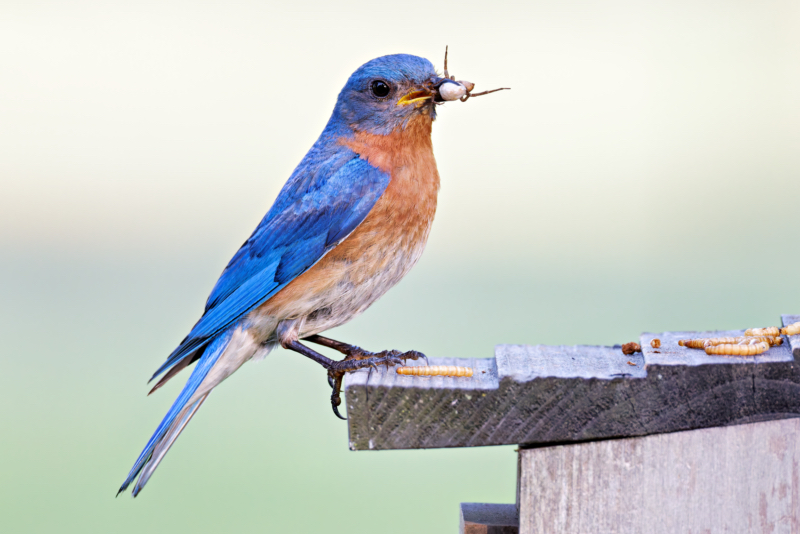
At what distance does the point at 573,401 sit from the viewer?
2096mm

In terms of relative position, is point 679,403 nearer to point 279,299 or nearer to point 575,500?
point 575,500

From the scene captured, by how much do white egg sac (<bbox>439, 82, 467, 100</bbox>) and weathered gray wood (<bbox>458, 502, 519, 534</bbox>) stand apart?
4.98ft

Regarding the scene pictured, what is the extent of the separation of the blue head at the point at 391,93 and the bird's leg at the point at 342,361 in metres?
0.93

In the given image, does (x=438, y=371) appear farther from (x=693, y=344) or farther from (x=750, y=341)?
(x=750, y=341)

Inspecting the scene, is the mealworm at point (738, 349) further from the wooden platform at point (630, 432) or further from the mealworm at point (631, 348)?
the mealworm at point (631, 348)

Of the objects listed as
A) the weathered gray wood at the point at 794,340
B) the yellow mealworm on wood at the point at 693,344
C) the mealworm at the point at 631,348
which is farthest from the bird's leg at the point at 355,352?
the weathered gray wood at the point at 794,340

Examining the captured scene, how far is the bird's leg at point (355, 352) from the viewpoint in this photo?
266cm

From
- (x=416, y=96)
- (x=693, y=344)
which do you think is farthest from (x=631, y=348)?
(x=416, y=96)

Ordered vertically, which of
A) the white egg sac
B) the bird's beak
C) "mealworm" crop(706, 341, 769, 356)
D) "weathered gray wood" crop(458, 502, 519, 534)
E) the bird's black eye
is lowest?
"weathered gray wood" crop(458, 502, 519, 534)

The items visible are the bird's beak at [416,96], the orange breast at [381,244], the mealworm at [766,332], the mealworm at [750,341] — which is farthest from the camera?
the bird's beak at [416,96]

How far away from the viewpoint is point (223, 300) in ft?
10.4

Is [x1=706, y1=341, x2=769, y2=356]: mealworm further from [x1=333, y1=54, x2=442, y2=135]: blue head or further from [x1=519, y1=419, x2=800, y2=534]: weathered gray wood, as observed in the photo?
[x1=333, y1=54, x2=442, y2=135]: blue head

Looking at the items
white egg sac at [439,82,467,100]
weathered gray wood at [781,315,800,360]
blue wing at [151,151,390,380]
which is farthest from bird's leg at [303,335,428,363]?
weathered gray wood at [781,315,800,360]

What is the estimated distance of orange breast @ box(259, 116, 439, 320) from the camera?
2.97m
